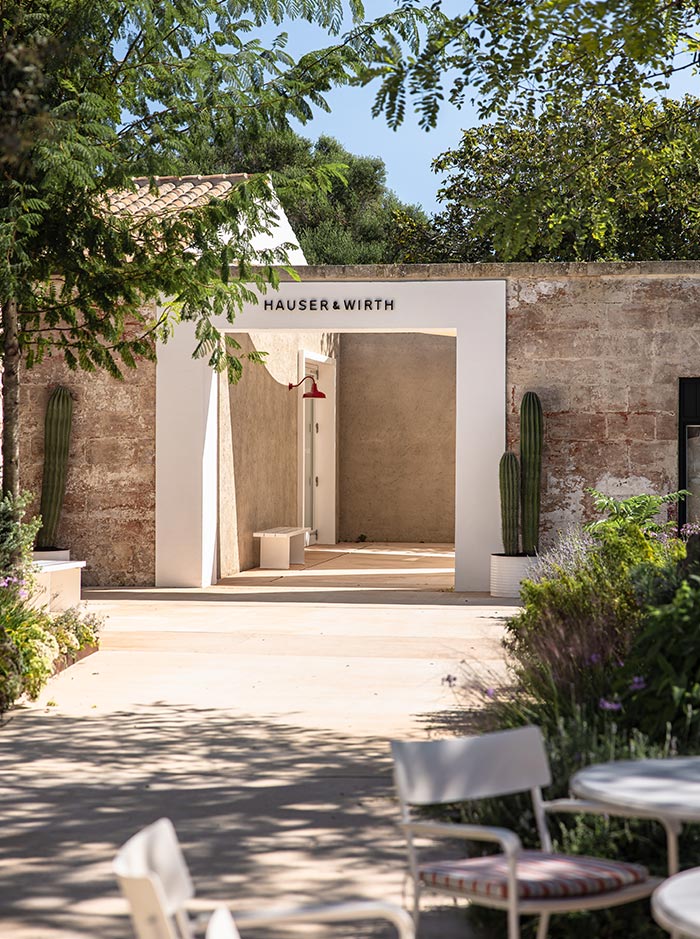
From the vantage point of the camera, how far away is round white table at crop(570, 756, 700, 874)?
2.94 m

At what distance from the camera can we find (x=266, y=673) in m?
8.60

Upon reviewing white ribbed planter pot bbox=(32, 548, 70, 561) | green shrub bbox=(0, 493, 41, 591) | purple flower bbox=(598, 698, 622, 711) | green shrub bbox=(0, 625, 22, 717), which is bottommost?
green shrub bbox=(0, 625, 22, 717)

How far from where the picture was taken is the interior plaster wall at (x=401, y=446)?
870 inches

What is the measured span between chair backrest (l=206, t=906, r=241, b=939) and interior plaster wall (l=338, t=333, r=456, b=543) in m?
19.6

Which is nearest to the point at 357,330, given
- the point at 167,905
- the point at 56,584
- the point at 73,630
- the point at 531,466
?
the point at 531,466

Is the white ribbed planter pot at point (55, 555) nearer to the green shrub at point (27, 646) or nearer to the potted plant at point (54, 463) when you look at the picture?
the potted plant at point (54, 463)

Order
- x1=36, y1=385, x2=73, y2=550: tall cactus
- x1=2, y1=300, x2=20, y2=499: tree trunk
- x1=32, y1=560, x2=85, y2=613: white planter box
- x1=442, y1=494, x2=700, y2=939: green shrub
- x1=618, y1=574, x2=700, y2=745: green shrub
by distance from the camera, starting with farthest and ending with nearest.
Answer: x1=36, y1=385, x2=73, y2=550: tall cactus
x1=32, y1=560, x2=85, y2=613: white planter box
x1=2, y1=300, x2=20, y2=499: tree trunk
x1=618, y1=574, x2=700, y2=745: green shrub
x1=442, y1=494, x2=700, y2=939: green shrub

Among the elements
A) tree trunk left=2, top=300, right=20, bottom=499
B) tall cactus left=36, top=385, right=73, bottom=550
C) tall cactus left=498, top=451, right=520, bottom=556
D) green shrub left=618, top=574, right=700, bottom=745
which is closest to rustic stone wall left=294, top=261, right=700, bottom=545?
tall cactus left=498, top=451, right=520, bottom=556

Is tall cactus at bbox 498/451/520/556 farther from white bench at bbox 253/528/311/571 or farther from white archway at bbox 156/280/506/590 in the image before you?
white bench at bbox 253/528/311/571

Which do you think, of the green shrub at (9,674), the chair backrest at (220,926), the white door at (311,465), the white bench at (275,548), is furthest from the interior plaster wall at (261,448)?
the chair backrest at (220,926)

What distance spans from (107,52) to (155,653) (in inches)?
171

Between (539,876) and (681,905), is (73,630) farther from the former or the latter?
(681,905)

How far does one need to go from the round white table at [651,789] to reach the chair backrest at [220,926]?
3.28 ft

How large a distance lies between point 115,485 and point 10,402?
5501 millimetres
